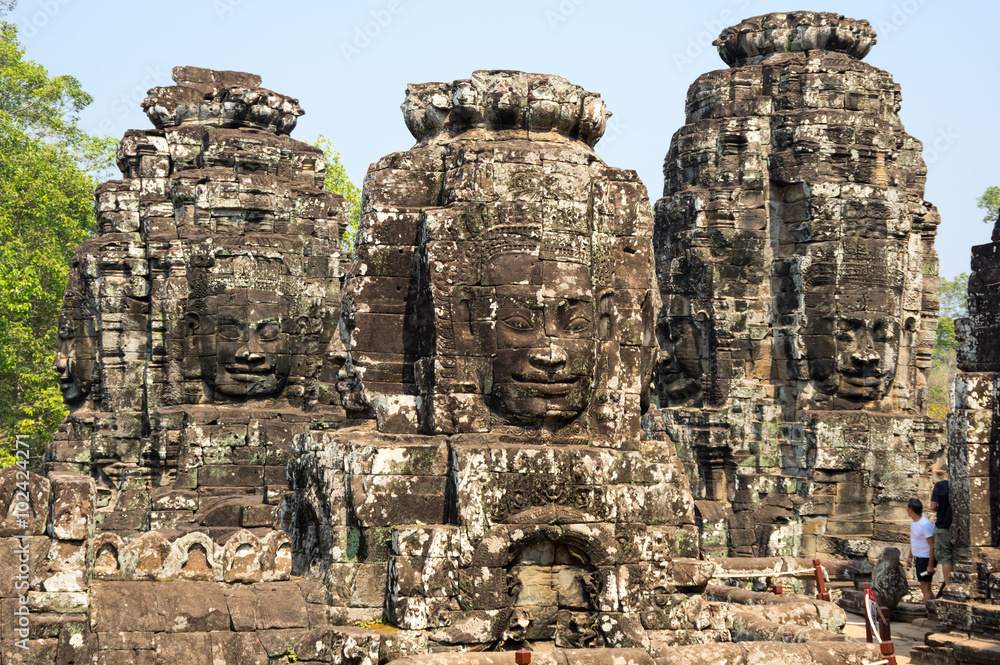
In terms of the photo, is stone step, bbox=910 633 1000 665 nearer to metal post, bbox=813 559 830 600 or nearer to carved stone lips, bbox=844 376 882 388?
metal post, bbox=813 559 830 600

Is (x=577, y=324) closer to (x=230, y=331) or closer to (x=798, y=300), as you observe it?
(x=230, y=331)

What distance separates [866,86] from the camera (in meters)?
19.6

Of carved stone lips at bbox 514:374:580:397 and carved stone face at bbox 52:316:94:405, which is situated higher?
carved stone face at bbox 52:316:94:405

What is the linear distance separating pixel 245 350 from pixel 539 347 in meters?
8.64

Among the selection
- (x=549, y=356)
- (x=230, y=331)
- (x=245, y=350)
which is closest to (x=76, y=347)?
(x=230, y=331)

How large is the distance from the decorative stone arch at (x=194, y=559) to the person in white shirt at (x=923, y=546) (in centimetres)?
802

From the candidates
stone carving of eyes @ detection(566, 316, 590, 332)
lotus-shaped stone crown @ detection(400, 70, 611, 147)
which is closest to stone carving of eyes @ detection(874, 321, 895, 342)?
lotus-shaped stone crown @ detection(400, 70, 611, 147)

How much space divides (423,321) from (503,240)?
3.21ft

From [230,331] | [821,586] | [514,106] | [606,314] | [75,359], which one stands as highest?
[514,106]

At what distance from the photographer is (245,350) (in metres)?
18.0

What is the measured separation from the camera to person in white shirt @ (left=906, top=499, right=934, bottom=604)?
14.3 m

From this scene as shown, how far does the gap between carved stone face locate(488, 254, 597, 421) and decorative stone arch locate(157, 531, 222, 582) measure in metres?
2.68

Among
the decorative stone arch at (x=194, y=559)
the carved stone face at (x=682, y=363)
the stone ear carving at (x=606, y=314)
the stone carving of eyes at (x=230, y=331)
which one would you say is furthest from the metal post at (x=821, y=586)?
the stone carving of eyes at (x=230, y=331)

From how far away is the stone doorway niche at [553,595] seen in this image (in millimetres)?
10039
